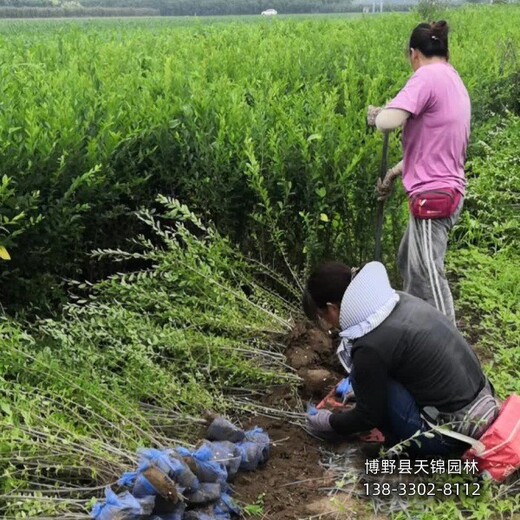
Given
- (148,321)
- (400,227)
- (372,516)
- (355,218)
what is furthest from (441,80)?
(372,516)

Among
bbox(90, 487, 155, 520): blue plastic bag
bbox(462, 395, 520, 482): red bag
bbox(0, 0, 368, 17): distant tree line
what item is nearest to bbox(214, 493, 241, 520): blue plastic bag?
bbox(90, 487, 155, 520): blue plastic bag

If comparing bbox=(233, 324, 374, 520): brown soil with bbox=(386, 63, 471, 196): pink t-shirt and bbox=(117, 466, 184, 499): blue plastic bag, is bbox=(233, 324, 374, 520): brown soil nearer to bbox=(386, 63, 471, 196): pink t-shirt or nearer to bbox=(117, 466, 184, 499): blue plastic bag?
bbox=(117, 466, 184, 499): blue plastic bag

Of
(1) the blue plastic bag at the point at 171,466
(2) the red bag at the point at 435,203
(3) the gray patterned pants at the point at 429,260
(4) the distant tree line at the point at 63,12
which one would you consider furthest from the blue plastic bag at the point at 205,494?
(4) the distant tree line at the point at 63,12

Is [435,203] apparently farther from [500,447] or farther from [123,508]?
[123,508]

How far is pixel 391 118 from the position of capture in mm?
3963

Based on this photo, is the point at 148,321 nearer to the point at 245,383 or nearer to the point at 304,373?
the point at 245,383

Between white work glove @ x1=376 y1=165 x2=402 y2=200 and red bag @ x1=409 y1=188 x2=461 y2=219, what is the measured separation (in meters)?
0.20

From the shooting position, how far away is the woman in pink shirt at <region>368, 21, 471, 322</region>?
4023 mm

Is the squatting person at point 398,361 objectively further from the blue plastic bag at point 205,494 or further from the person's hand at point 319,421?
the blue plastic bag at point 205,494

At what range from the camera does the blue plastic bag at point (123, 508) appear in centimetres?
270

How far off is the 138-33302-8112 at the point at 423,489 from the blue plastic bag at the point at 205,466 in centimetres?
68

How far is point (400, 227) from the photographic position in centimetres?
520

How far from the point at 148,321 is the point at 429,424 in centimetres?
147

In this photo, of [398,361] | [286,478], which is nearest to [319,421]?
[286,478]
